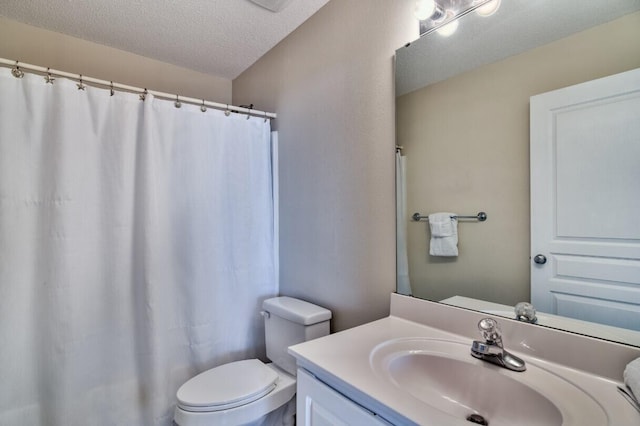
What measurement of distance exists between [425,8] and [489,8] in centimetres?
22

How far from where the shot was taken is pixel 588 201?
86 cm

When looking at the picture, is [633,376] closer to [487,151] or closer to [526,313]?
[526,313]

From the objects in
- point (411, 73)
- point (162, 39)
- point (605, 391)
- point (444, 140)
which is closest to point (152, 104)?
point (162, 39)

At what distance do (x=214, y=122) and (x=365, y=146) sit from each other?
946 millimetres

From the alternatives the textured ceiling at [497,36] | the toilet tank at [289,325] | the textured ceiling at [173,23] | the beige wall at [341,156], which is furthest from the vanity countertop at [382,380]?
the textured ceiling at [173,23]

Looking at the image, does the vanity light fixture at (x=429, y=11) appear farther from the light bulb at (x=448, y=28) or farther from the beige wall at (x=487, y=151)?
the beige wall at (x=487, y=151)

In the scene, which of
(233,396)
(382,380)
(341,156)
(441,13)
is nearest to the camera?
(382,380)

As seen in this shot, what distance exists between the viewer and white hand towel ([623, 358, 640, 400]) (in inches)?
26.3

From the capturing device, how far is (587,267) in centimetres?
87

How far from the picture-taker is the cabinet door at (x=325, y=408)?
77cm

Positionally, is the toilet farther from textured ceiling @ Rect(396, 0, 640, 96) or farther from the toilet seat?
textured ceiling @ Rect(396, 0, 640, 96)

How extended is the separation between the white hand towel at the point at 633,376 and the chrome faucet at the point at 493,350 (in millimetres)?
206

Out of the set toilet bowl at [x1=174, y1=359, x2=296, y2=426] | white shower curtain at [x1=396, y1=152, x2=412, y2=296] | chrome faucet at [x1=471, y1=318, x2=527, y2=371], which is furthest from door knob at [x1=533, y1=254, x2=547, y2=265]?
toilet bowl at [x1=174, y1=359, x2=296, y2=426]

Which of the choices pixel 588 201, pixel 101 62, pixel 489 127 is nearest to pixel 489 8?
pixel 489 127
